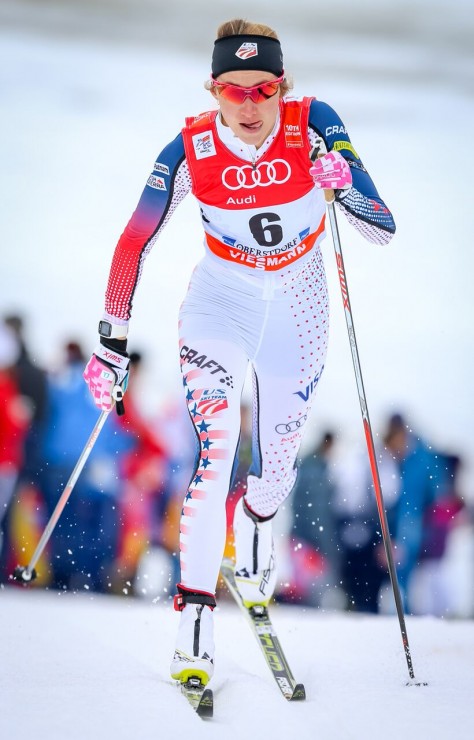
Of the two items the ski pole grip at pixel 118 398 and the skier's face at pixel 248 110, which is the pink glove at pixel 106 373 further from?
the skier's face at pixel 248 110

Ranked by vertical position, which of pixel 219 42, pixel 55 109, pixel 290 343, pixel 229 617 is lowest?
pixel 229 617

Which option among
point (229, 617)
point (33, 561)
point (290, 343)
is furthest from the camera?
point (229, 617)

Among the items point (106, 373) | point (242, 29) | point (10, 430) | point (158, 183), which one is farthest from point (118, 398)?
point (10, 430)

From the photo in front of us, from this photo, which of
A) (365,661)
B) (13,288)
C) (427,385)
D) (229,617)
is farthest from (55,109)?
(365,661)

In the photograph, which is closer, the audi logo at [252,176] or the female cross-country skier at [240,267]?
the female cross-country skier at [240,267]

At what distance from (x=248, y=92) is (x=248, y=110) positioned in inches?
2.3

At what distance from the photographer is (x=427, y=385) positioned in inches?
274

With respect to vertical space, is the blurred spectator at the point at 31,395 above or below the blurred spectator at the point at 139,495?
above

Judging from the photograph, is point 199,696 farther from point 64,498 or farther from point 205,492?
point 64,498

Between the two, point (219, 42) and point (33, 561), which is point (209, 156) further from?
point (33, 561)

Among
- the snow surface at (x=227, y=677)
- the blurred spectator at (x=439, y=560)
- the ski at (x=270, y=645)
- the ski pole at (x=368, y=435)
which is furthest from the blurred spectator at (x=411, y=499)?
the ski pole at (x=368, y=435)

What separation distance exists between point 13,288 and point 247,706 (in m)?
5.01

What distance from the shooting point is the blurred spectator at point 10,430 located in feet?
16.4

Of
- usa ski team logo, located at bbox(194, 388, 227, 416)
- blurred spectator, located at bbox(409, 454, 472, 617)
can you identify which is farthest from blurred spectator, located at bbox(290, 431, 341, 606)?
usa ski team logo, located at bbox(194, 388, 227, 416)
